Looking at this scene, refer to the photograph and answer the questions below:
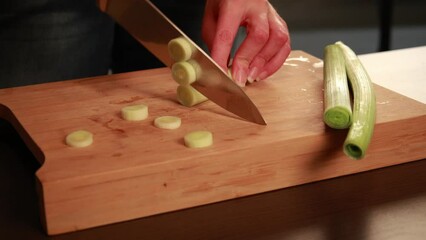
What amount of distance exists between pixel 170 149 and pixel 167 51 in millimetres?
313

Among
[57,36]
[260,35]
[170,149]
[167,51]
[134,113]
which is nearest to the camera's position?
[170,149]

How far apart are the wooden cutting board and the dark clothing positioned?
39 cm

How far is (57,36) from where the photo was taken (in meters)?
1.72

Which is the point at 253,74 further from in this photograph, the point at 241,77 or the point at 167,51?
the point at 167,51

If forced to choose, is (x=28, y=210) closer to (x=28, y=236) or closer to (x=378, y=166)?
Result: (x=28, y=236)

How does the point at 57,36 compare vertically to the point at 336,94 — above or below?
below

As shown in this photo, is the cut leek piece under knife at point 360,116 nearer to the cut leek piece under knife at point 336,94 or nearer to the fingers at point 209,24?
the cut leek piece under knife at point 336,94

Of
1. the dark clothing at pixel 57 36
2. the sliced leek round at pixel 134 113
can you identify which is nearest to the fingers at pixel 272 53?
the sliced leek round at pixel 134 113

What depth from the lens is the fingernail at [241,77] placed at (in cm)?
132

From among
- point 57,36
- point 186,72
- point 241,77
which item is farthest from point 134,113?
point 57,36

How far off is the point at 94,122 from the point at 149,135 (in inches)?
5.0

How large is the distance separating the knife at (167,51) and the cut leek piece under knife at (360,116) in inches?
6.4

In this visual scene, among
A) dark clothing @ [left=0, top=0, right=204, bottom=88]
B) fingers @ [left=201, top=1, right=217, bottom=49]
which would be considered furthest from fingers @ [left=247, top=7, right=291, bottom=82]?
dark clothing @ [left=0, top=0, right=204, bottom=88]

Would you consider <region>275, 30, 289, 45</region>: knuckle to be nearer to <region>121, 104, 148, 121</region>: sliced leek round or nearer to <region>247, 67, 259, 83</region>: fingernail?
<region>247, 67, 259, 83</region>: fingernail
